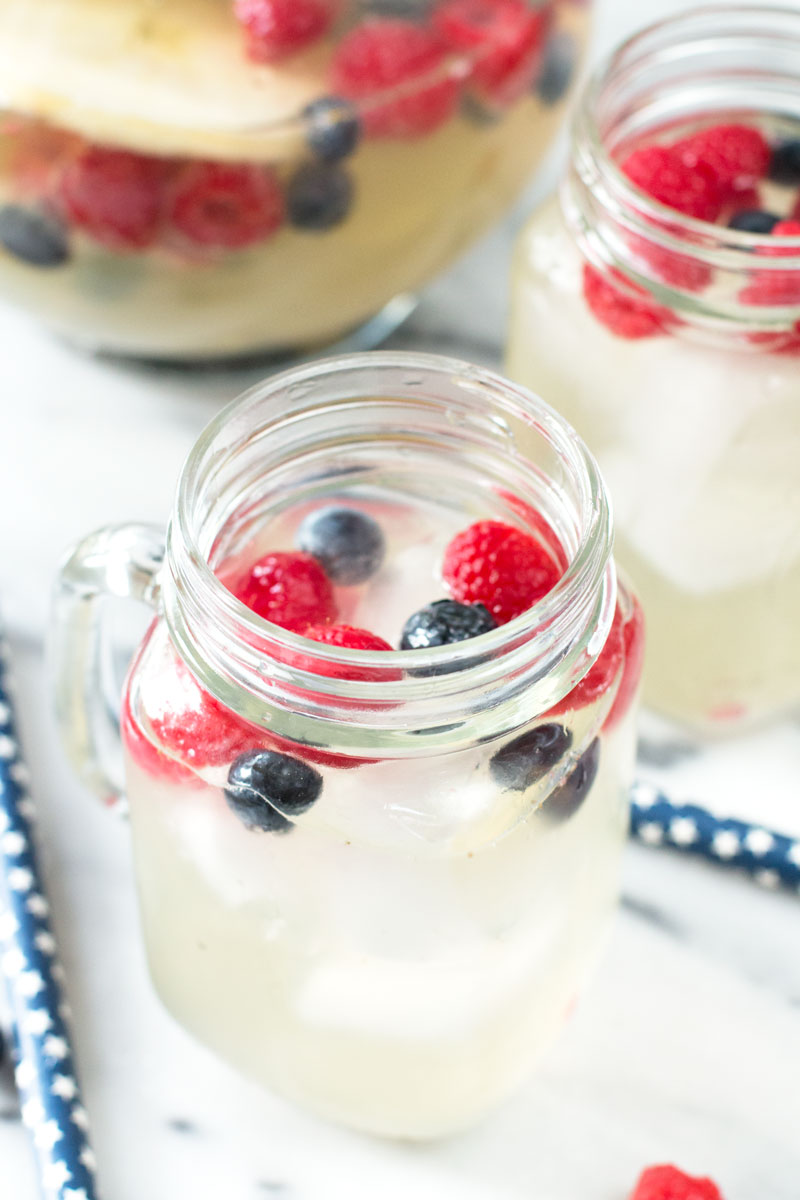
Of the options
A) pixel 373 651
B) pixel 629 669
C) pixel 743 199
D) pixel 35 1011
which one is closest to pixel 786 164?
pixel 743 199

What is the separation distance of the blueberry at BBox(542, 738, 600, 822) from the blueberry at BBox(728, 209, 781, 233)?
35 centimetres

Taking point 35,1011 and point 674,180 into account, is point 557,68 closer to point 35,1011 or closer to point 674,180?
point 674,180

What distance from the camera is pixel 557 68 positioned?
97 cm

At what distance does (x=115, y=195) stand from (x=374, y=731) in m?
0.43

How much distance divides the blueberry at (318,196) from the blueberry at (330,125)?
1 cm

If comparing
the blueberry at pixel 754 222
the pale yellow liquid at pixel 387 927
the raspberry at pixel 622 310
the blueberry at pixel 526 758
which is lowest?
the pale yellow liquid at pixel 387 927

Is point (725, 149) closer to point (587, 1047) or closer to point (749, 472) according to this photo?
point (749, 472)

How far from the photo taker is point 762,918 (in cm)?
87

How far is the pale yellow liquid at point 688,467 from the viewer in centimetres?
81

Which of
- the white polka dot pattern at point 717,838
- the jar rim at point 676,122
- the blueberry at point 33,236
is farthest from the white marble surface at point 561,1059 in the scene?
the jar rim at point 676,122

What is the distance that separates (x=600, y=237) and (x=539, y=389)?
0.10 meters

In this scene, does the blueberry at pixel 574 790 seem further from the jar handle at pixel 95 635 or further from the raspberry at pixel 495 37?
the raspberry at pixel 495 37

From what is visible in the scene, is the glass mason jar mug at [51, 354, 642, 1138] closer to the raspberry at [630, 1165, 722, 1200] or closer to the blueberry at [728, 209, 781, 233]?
the raspberry at [630, 1165, 722, 1200]

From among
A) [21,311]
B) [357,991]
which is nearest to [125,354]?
[21,311]
